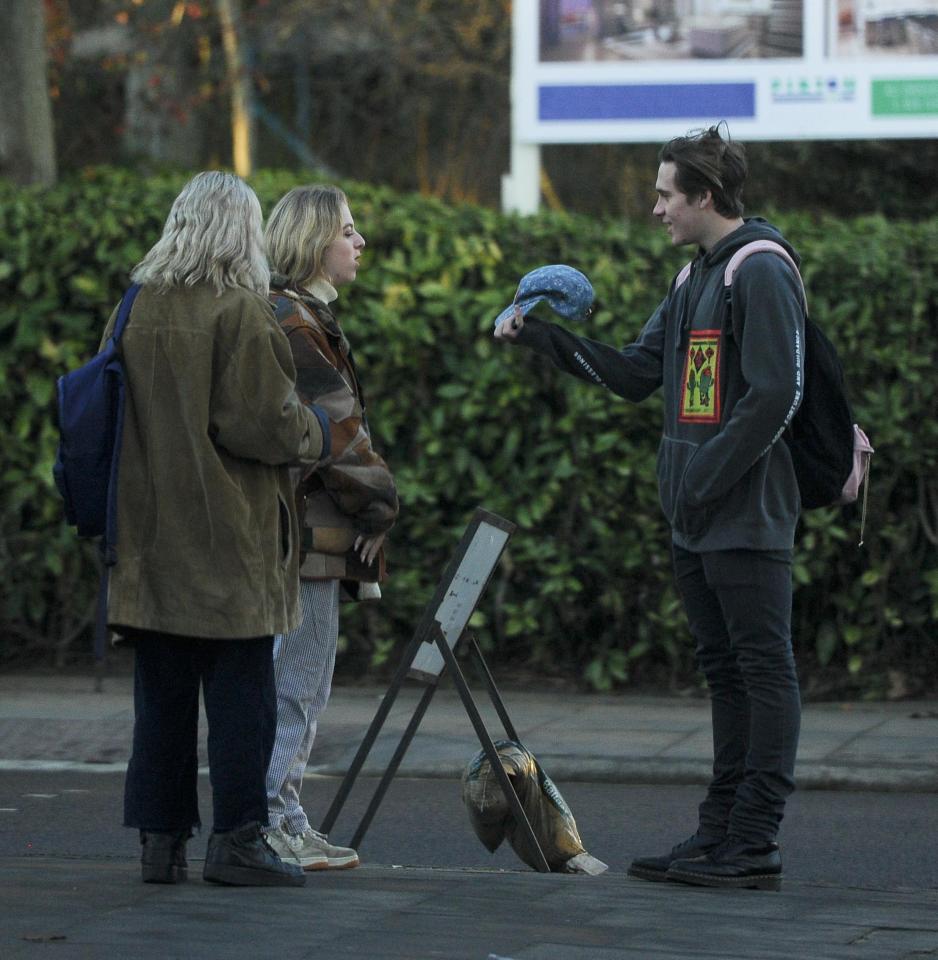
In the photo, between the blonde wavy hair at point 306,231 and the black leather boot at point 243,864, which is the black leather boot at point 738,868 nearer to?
the black leather boot at point 243,864

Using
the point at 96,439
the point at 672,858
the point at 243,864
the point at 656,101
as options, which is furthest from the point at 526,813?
the point at 656,101

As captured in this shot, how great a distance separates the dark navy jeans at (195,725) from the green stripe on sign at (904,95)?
7086 mm

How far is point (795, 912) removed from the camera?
4539 mm

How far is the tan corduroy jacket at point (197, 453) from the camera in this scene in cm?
456

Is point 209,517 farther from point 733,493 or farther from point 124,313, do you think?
point 733,493

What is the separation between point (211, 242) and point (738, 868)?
2092mm

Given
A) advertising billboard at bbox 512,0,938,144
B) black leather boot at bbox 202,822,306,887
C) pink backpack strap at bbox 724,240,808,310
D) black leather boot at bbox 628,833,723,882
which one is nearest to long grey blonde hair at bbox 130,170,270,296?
pink backpack strap at bbox 724,240,808,310

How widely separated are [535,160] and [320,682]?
644 centimetres

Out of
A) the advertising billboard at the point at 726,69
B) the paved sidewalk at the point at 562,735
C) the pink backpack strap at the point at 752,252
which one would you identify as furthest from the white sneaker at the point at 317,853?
the advertising billboard at the point at 726,69

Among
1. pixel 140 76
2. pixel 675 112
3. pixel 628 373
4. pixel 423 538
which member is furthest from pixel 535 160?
pixel 140 76

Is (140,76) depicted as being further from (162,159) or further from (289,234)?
(289,234)

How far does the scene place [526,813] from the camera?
5273 mm

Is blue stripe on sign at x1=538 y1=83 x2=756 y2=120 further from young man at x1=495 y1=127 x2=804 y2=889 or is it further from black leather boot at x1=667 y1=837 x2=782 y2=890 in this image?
black leather boot at x1=667 y1=837 x2=782 y2=890

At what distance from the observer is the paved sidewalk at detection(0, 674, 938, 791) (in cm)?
739
